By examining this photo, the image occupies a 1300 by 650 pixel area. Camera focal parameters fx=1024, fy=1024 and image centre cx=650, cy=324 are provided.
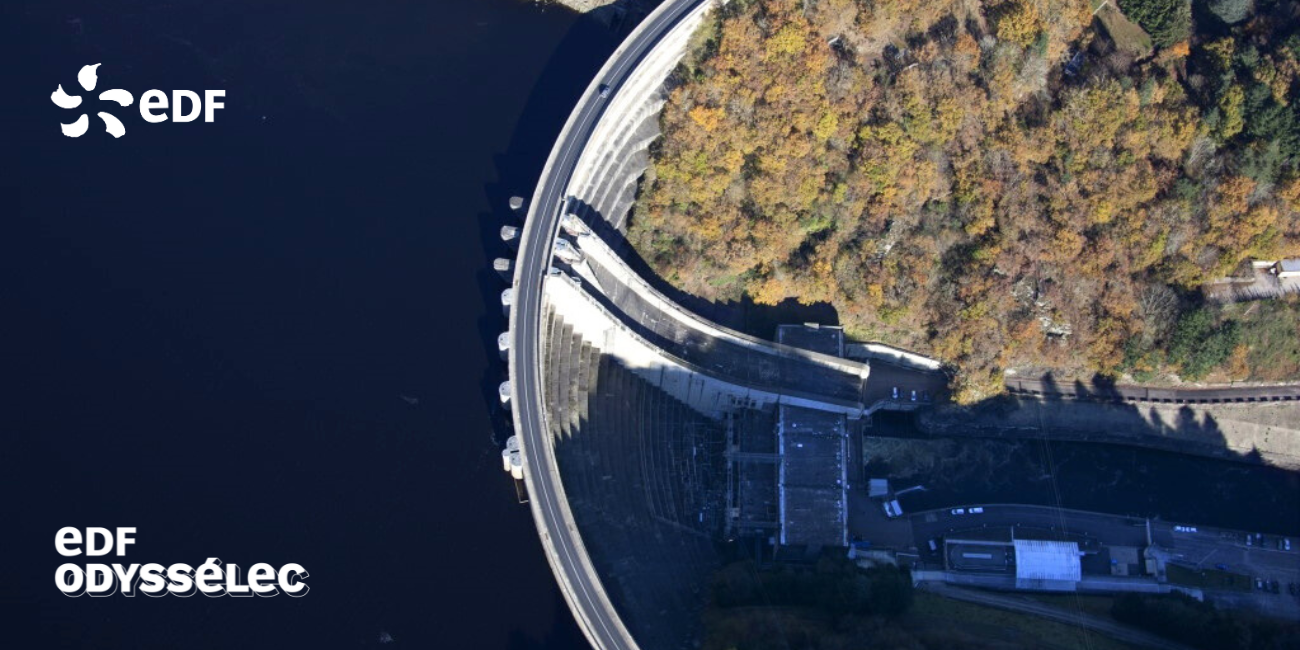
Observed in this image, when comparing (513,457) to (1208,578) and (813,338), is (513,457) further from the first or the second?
(1208,578)

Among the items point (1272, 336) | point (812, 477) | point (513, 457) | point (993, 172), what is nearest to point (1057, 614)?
point (812, 477)

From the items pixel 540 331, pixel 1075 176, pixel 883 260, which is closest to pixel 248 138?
pixel 540 331

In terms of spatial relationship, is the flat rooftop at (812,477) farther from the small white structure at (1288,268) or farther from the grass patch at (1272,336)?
the small white structure at (1288,268)

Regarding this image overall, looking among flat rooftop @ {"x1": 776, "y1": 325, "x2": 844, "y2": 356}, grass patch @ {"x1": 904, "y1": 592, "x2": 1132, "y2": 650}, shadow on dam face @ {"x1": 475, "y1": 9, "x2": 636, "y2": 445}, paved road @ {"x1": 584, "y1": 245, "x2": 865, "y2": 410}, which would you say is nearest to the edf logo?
shadow on dam face @ {"x1": 475, "y1": 9, "x2": 636, "y2": 445}

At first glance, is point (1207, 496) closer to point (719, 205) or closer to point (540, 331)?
point (719, 205)

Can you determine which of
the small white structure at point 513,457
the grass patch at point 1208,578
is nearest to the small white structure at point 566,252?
the small white structure at point 513,457
